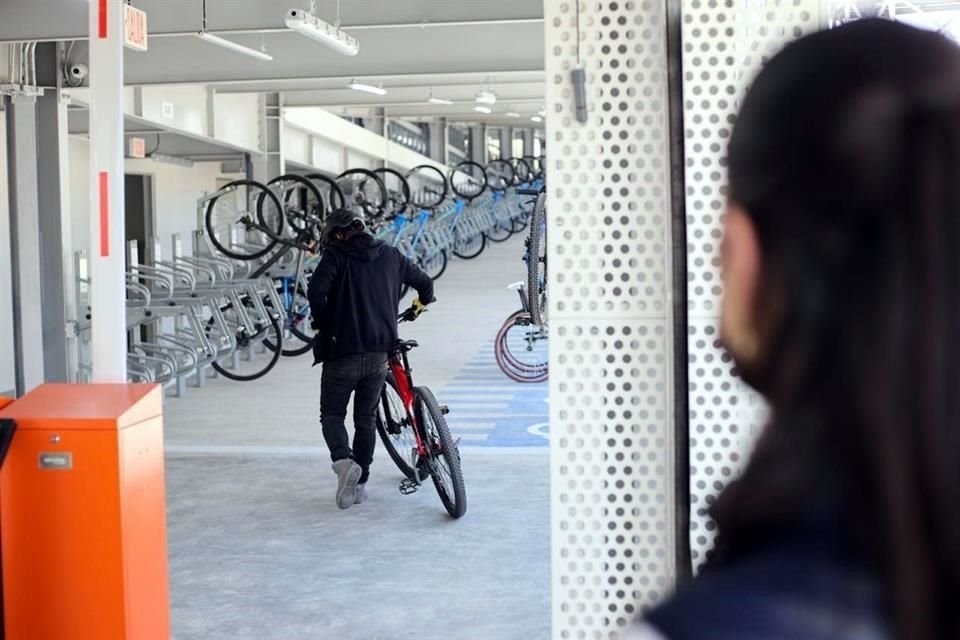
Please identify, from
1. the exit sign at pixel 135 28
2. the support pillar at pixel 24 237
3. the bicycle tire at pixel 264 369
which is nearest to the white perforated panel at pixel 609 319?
the exit sign at pixel 135 28

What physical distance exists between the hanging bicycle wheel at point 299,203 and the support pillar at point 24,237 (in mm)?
2844

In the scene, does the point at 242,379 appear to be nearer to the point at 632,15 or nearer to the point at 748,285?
the point at 632,15

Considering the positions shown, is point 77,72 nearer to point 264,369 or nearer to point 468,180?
point 264,369

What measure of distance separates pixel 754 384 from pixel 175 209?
17.1m

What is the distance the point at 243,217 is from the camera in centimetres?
1156

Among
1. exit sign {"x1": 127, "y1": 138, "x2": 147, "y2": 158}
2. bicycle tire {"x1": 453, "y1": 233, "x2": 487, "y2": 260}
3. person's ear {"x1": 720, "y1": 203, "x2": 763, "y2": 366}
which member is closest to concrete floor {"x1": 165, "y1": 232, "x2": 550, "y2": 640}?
person's ear {"x1": 720, "y1": 203, "x2": 763, "y2": 366}

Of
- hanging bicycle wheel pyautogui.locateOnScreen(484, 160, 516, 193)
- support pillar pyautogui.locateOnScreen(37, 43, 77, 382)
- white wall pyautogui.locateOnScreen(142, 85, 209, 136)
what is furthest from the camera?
hanging bicycle wheel pyautogui.locateOnScreen(484, 160, 516, 193)

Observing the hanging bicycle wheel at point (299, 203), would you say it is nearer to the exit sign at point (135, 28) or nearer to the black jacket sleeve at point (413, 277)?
the black jacket sleeve at point (413, 277)

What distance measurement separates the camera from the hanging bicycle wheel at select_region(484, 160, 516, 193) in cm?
2392

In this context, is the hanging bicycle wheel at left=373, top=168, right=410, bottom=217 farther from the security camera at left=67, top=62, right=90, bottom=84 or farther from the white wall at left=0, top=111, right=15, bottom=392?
the security camera at left=67, top=62, right=90, bottom=84

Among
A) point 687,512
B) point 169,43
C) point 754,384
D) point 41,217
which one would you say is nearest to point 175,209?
point 169,43

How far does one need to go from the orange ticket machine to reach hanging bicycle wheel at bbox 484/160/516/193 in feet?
64.0

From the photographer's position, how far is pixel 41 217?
382 inches

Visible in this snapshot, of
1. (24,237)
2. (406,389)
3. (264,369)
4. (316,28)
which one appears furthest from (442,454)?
(264,369)
